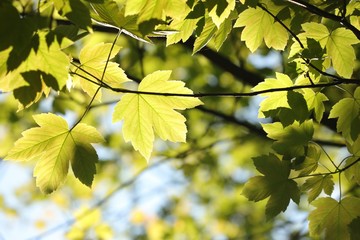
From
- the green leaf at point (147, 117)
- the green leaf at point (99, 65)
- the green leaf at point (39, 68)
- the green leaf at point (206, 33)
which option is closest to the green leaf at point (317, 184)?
the green leaf at point (147, 117)

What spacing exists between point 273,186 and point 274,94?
0.32m

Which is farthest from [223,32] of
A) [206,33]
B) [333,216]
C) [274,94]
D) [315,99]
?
[333,216]

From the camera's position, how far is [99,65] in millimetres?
1474

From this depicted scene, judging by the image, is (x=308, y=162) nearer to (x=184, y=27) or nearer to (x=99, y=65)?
(x=184, y=27)

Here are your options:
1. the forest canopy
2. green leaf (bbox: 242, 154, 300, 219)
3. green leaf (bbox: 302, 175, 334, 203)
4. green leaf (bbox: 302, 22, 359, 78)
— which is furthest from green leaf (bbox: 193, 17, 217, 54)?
green leaf (bbox: 302, 175, 334, 203)

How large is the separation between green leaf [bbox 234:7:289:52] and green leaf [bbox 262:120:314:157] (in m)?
0.28

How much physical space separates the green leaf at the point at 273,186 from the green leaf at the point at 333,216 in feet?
0.39

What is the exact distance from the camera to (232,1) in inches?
51.6

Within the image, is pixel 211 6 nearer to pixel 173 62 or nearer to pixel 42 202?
pixel 173 62

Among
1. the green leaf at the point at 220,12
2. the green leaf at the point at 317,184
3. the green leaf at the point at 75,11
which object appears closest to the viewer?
the green leaf at the point at 75,11

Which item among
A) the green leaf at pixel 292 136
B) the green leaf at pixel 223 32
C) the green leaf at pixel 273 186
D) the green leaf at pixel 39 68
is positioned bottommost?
the green leaf at pixel 273 186

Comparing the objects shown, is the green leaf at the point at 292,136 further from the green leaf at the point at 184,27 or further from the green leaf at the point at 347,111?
the green leaf at the point at 184,27

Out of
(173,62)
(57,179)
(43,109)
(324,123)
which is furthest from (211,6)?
(173,62)

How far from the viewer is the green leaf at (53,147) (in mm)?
1465
